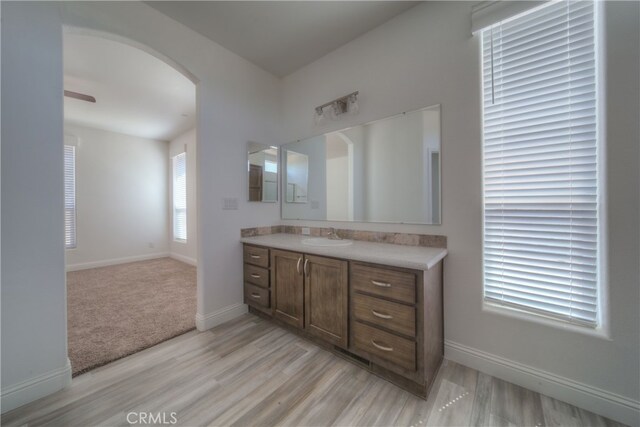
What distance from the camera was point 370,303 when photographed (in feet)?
5.01

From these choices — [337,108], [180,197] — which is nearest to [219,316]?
[337,108]

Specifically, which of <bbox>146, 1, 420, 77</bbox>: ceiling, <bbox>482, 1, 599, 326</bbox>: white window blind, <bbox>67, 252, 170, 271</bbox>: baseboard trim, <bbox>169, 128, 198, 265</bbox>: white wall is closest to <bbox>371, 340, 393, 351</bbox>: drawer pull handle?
<bbox>482, 1, 599, 326</bbox>: white window blind

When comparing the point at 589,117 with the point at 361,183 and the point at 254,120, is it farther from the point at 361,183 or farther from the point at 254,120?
the point at 254,120

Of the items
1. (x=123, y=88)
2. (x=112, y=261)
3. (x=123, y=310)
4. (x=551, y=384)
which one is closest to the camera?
(x=551, y=384)

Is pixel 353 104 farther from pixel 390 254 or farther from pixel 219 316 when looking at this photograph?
pixel 219 316

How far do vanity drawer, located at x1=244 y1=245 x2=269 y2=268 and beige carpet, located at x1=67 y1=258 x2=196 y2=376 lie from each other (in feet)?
2.65

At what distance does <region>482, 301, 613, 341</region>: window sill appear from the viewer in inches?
49.8

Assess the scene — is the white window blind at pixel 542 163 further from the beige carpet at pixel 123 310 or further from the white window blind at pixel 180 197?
the white window blind at pixel 180 197

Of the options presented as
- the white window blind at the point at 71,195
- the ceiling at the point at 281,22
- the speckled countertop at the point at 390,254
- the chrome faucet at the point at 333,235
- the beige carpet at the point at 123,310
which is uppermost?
the ceiling at the point at 281,22

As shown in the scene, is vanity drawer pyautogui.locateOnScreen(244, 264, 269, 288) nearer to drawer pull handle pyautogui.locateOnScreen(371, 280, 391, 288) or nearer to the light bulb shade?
drawer pull handle pyautogui.locateOnScreen(371, 280, 391, 288)

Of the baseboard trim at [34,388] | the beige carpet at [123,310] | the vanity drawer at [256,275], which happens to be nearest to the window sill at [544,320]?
the vanity drawer at [256,275]

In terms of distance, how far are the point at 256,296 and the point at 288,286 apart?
0.52 meters

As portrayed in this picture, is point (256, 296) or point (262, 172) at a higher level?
point (262, 172)

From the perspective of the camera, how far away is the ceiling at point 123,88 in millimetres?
2273
